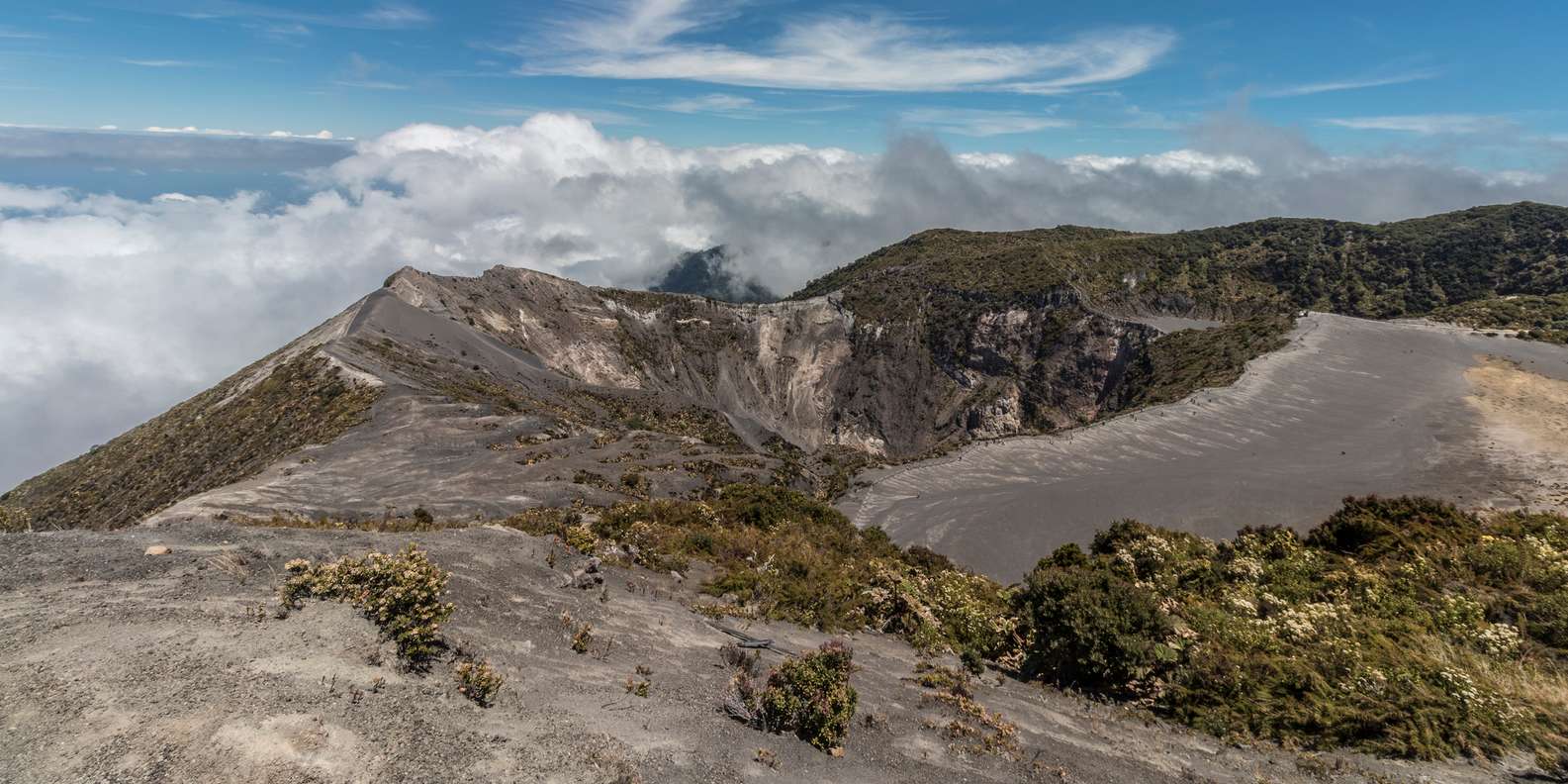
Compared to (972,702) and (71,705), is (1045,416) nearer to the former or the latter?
(972,702)

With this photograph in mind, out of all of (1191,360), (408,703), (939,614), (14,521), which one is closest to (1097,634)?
(939,614)

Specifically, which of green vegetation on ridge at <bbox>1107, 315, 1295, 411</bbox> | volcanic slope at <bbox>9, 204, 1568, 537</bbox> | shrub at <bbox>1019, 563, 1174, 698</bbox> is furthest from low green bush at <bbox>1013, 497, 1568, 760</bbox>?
green vegetation on ridge at <bbox>1107, 315, 1295, 411</bbox>

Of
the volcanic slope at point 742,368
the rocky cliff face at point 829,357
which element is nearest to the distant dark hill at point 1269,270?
the volcanic slope at point 742,368

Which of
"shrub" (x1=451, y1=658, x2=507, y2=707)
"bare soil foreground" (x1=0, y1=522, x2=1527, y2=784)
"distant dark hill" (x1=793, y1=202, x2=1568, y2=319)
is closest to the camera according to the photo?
"bare soil foreground" (x1=0, y1=522, x2=1527, y2=784)

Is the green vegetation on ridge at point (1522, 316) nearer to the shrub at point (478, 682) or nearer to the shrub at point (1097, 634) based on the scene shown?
the shrub at point (1097, 634)

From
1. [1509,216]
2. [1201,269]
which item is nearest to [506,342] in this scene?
[1201,269]

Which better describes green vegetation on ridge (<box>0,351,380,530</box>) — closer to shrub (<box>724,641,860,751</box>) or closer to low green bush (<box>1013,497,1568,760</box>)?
shrub (<box>724,641,860,751</box>)
